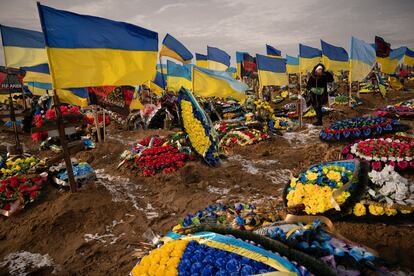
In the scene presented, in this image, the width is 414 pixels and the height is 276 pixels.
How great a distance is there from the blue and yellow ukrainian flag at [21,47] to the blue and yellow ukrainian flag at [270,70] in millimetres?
10476

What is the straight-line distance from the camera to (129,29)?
6.30m

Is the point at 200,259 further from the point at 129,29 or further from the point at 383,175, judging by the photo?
the point at 129,29

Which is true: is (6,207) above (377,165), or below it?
below

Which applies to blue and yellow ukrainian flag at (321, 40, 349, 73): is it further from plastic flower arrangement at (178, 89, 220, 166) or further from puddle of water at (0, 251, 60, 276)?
puddle of water at (0, 251, 60, 276)

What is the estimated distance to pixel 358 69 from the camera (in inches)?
520

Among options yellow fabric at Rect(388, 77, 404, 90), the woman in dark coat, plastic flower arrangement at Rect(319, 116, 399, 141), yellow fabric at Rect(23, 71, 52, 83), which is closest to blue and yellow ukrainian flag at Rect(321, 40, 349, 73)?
the woman in dark coat

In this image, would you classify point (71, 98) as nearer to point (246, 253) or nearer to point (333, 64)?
point (246, 253)

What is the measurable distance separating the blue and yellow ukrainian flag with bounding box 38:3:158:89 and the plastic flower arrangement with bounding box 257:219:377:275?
4.91 metres

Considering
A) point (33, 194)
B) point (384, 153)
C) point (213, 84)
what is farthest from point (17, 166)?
point (384, 153)

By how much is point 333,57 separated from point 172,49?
1048 centimetres

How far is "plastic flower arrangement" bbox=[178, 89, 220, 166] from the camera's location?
726 cm

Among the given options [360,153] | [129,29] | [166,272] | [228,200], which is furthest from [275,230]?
[129,29]

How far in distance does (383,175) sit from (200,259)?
3.56 metres

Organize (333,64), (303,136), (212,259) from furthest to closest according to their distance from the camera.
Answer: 1. (333,64)
2. (303,136)
3. (212,259)
